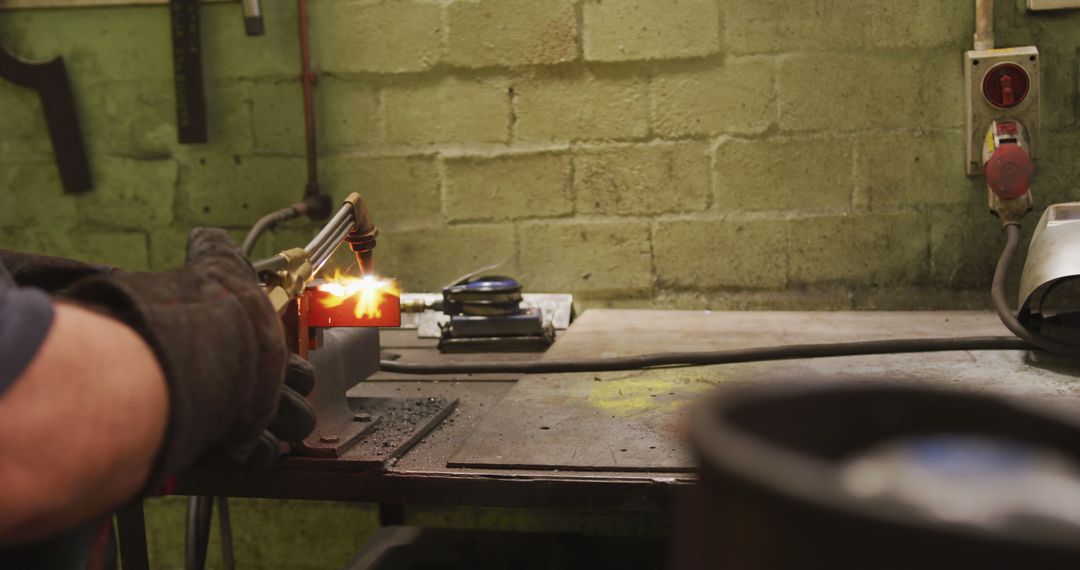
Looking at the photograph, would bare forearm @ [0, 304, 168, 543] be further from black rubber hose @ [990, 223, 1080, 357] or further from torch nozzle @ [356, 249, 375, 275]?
black rubber hose @ [990, 223, 1080, 357]

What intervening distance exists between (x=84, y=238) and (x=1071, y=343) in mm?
2012

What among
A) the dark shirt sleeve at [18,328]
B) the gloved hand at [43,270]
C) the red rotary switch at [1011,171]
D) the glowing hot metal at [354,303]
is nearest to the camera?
the dark shirt sleeve at [18,328]

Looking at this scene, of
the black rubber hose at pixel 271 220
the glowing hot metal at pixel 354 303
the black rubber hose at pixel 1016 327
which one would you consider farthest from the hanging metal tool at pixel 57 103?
the black rubber hose at pixel 1016 327

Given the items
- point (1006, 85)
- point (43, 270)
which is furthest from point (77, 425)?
point (1006, 85)

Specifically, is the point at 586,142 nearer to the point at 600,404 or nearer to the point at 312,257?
the point at 600,404

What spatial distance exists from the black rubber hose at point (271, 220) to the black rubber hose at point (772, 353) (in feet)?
2.38

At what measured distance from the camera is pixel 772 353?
129cm

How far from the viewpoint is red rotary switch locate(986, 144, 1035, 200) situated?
63.5 inches

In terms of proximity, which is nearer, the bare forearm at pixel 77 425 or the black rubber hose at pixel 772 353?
the bare forearm at pixel 77 425

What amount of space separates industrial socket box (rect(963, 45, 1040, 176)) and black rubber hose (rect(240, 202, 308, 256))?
141cm

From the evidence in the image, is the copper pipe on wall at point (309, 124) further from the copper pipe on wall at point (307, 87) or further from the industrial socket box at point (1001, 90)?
the industrial socket box at point (1001, 90)

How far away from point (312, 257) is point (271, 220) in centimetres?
93

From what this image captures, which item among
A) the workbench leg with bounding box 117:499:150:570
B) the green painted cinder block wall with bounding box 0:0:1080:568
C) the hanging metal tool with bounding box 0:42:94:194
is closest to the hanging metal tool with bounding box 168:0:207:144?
the green painted cinder block wall with bounding box 0:0:1080:568

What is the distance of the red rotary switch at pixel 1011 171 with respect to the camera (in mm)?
1612
